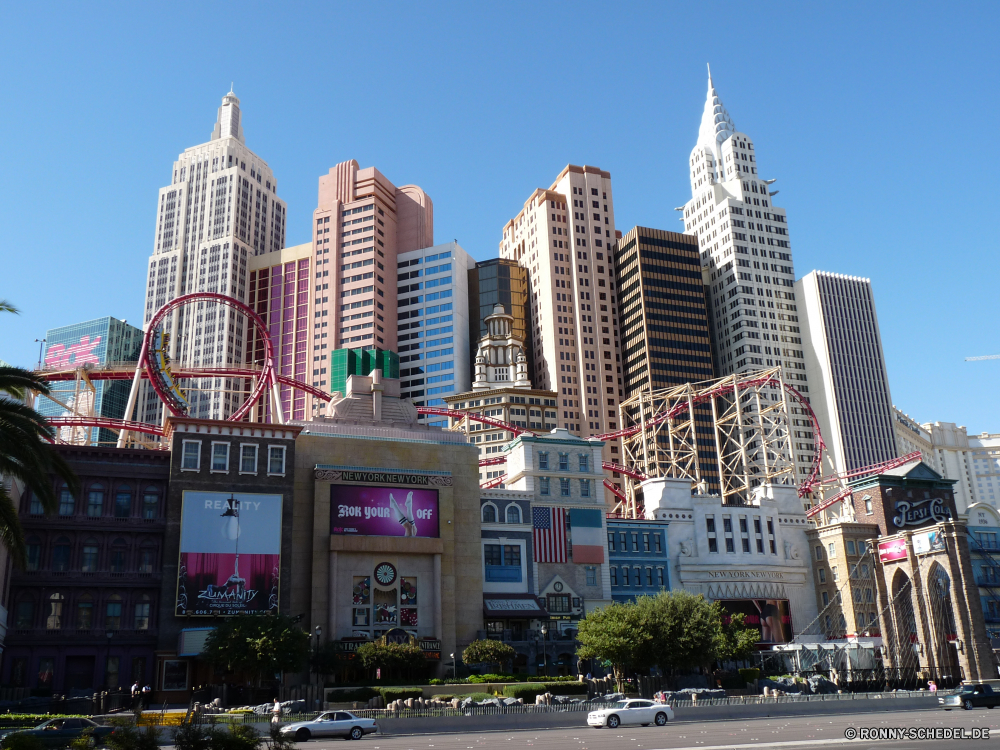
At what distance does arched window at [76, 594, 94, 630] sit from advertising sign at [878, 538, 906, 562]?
72.6 meters

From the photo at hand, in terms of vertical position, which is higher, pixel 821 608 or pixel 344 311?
pixel 344 311

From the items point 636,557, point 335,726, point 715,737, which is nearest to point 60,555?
point 335,726

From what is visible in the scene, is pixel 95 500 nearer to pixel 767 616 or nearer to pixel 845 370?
pixel 767 616

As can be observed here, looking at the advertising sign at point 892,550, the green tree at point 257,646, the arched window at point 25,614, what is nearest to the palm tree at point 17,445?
the green tree at point 257,646

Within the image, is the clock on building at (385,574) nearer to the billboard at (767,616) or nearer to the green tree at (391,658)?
the green tree at (391,658)

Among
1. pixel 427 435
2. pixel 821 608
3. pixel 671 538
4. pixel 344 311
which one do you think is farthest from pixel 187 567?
pixel 344 311

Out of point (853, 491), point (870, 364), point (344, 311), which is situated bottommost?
point (853, 491)

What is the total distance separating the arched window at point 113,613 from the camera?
67500mm

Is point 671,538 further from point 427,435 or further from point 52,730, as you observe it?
point 52,730

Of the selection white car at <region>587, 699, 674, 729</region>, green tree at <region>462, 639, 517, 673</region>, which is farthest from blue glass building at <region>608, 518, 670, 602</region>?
white car at <region>587, 699, 674, 729</region>

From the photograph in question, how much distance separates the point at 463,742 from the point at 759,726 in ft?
47.9

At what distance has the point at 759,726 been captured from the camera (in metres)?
41.5

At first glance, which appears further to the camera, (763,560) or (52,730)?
(763,560)

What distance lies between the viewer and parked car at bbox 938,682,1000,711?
163ft
